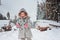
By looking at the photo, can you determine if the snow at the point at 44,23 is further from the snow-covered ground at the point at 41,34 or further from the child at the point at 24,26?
the child at the point at 24,26

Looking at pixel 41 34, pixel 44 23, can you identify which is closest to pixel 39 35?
pixel 41 34

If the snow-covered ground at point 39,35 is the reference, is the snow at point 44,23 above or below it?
above

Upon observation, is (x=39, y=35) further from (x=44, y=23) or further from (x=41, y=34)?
(x=44, y=23)

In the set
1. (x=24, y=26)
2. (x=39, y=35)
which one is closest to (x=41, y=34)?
(x=39, y=35)

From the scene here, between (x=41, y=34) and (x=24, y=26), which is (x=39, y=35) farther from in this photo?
(x=24, y=26)

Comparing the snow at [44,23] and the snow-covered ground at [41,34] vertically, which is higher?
the snow at [44,23]

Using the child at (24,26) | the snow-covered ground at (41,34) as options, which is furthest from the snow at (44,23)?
the child at (24,26)

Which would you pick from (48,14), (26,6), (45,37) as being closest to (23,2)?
(26,6)

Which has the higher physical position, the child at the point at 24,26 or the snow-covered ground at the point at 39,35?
the child at the point at 24,26

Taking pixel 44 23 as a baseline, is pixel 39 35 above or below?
below

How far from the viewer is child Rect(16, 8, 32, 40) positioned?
1.29 metres

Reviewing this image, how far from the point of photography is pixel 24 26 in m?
1.29

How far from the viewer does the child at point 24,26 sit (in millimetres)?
1292

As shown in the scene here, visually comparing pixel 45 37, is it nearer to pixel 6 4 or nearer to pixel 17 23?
pixel 17 23
